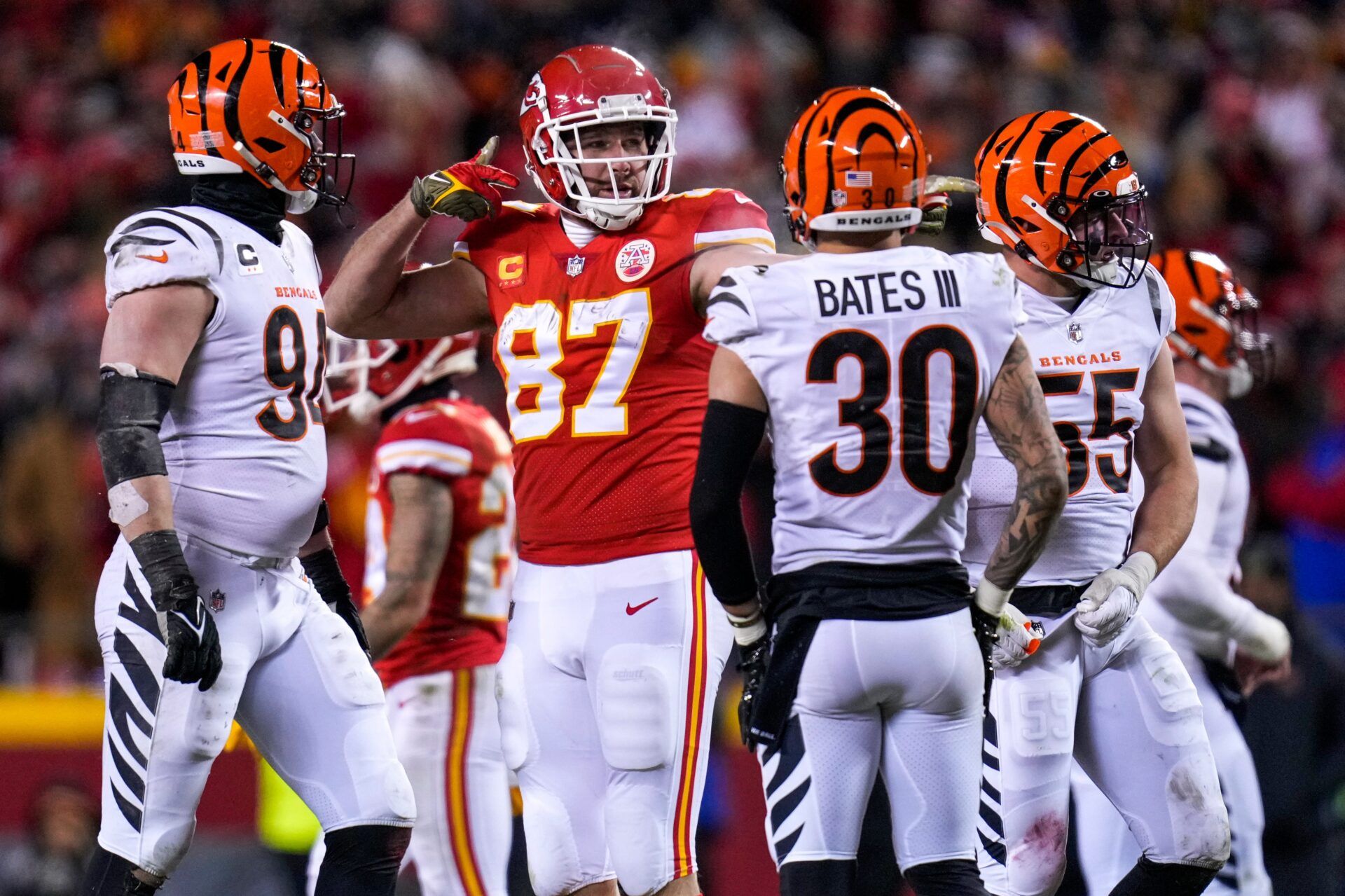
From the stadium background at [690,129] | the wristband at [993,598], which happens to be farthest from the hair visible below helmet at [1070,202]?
the stadium background at [690,129]

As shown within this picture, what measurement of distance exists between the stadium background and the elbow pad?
455 centimetres

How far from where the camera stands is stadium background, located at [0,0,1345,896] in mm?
9539

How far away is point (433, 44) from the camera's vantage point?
38.4ft

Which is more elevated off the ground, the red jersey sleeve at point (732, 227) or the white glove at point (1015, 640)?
the red jersey sleeve at point (732, 227)

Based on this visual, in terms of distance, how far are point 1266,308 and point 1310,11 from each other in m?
3.18

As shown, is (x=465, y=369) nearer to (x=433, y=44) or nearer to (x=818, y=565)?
(x=818, y=565)

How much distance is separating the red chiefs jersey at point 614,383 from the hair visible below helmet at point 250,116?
0.67 m

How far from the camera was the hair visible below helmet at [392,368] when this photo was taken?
5641 millimetres

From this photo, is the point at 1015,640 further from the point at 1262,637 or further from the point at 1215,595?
the point at 1262,637

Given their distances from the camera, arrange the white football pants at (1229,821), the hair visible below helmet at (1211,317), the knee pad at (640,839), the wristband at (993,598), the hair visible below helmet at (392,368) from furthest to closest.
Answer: the hair visible below helmet at (392,368) < the hair visible below helmet at (1211,317) < the white football pants at (1229,821) < the knee pad at (640,839) < the wristband at (993,598)

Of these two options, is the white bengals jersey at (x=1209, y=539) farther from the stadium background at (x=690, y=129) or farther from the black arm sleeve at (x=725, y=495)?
the stadium background at (x=690, y=129)

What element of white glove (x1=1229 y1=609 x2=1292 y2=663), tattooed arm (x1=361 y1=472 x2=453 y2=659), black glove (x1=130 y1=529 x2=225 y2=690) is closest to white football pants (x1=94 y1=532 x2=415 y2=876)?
black glove (x1=130 y1=529 x2=225 y2=690)

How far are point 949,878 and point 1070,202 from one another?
1.79 meters

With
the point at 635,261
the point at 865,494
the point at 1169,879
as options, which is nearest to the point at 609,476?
the point at 635,261
